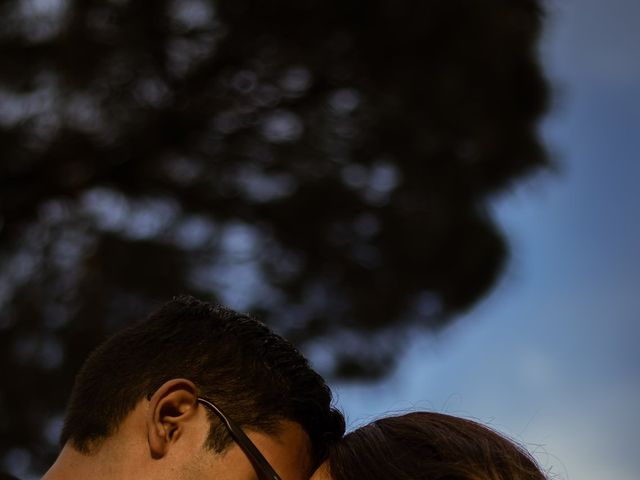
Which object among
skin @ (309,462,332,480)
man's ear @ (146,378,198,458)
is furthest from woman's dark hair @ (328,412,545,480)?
man's ear @ (146,378,198,458)

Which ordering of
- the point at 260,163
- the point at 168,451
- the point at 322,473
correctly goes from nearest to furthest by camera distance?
1. the point at 168,451
2. the point at 322,473
3. the point at 260,163

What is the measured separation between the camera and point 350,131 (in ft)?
16.9

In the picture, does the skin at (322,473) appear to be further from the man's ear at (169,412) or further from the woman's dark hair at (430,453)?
the man's ear at (169,412)

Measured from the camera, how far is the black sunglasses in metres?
1.29

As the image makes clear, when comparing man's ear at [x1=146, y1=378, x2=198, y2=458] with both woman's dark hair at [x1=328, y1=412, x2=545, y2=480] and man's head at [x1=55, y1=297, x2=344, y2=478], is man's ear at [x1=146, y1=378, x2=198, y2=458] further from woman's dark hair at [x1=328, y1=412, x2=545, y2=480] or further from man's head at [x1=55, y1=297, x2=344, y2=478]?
woman's dark hair at [x1=328, y1=412, x2=545, y2=480]

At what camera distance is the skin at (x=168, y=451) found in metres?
1.26

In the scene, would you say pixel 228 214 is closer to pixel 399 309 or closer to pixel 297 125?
pixel 297 125

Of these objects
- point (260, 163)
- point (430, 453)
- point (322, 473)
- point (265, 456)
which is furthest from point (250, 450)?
point (260, 163)

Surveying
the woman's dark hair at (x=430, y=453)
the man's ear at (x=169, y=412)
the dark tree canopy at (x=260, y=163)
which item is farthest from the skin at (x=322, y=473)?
the dark tree canopy at (x=260, y=163)

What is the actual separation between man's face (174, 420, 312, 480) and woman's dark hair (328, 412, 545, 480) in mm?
51

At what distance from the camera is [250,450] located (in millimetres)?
1296

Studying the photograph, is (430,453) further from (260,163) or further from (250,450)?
(260,163)

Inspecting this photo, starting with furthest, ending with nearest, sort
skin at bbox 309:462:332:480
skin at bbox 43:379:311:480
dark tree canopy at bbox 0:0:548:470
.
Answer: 1. dark tree canopy at bbox 0:0:548:470
2. skin at bbox 309:462:332:480
3. skin at bbox 43:379:311:480

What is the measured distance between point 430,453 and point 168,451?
36 cm
